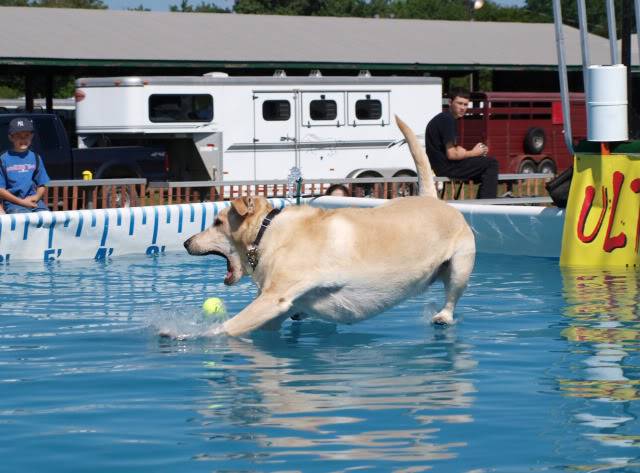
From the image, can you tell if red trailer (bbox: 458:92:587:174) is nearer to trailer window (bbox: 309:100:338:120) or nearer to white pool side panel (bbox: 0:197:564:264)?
trailer window (bbox: 309:100:338:120)

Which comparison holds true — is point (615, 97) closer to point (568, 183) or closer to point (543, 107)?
point (568, 183)

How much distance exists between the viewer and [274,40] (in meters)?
32.6

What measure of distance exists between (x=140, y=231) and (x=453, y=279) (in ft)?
19.8

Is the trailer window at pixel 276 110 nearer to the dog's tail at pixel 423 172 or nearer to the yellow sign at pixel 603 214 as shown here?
the yellow sign at pixel 603 214

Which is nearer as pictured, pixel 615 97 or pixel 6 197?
pixel 615 97

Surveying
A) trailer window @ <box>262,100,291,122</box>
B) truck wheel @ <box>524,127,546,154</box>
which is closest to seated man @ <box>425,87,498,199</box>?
trailer window @ <box>262,100,291,122</box>

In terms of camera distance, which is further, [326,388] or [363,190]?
[363,190]

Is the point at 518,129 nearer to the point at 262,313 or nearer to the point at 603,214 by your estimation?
the point at 603,214

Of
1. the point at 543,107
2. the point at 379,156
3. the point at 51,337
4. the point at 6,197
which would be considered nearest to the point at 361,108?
the point at 379,156

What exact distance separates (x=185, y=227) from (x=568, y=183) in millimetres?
4501

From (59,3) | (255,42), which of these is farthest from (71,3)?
(255,42)

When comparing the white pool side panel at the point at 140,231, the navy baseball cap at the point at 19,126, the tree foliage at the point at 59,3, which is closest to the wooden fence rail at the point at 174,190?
the white pool side panel at the point at 140,231

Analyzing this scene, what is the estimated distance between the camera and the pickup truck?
20.6 metres

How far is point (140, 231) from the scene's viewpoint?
1384 centimetres
